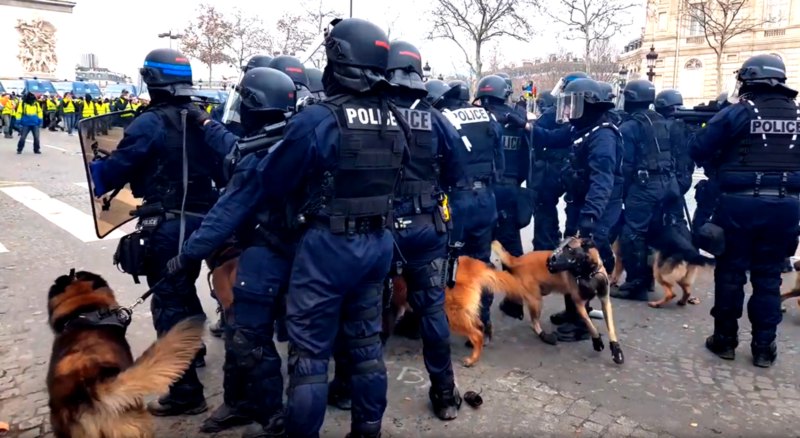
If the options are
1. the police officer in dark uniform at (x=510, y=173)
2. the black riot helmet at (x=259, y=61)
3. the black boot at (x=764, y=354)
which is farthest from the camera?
the police officer in dark uniform at (x=510, y=173)

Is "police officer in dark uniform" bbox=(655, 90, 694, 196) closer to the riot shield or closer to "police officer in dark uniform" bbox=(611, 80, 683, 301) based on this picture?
"police officer in dark uniform" bbox=(611, 80, 683, 301)

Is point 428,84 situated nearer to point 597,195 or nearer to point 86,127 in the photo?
point 597,195

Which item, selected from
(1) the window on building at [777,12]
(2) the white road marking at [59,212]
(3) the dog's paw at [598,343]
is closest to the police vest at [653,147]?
(3) the dog's paw at [598,343]

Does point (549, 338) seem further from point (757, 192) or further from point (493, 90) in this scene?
point (493, 90)

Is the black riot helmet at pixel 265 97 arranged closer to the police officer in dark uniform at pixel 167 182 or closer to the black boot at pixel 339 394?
the police officer in dark uniform at pixel 167 182

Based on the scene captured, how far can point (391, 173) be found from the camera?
3.18 meters

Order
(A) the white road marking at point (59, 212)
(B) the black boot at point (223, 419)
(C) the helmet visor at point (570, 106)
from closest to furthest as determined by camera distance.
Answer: (B) the black boot at point (223, 419)
(C) the helmet visor at point (570, 106)
(A) the white road marking at point (59, 212)

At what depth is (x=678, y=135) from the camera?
7172 mm

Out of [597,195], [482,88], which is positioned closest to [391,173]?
[597,195]

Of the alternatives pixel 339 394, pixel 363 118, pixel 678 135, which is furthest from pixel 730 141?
pixel 339 394

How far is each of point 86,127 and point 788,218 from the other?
16.9ft

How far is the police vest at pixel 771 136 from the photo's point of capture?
456cm

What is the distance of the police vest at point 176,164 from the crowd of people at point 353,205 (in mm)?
11

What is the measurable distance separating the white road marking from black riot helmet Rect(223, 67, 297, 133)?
5.82 metres
